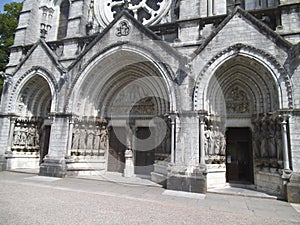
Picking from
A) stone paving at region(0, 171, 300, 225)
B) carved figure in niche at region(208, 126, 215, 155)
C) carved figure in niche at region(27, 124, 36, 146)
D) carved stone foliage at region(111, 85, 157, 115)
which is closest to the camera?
stone paving at region(0, 171, 300, 225)

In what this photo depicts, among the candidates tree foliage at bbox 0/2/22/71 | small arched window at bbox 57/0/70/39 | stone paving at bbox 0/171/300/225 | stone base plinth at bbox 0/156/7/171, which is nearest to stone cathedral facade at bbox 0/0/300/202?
stone base plinth at bbox 0/156/7/171

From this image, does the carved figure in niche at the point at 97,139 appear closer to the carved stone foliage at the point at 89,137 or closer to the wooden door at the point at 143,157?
the carved stone foliage at the point at 89,137

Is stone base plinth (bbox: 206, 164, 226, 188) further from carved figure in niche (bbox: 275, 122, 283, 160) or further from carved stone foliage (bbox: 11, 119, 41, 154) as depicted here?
carved stone foliage (bbox: 11, 119, 41, 154)

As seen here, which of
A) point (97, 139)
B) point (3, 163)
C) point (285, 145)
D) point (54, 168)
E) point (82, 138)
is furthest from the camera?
point (3, 163)

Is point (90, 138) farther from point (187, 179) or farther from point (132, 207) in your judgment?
point (132, 207)

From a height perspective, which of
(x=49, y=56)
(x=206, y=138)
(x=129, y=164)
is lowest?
(x=129, y=164)

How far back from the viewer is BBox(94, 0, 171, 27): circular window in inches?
431

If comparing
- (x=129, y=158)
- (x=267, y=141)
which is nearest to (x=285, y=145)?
(x=267, y=141)

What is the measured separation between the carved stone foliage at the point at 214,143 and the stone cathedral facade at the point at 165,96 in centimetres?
4

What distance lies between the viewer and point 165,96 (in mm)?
8570

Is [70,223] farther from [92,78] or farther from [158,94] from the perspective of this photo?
[92,78]

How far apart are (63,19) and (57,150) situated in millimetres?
9020

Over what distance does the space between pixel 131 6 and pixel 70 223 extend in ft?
37.9

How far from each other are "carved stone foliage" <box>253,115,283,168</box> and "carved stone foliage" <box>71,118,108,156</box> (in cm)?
687
